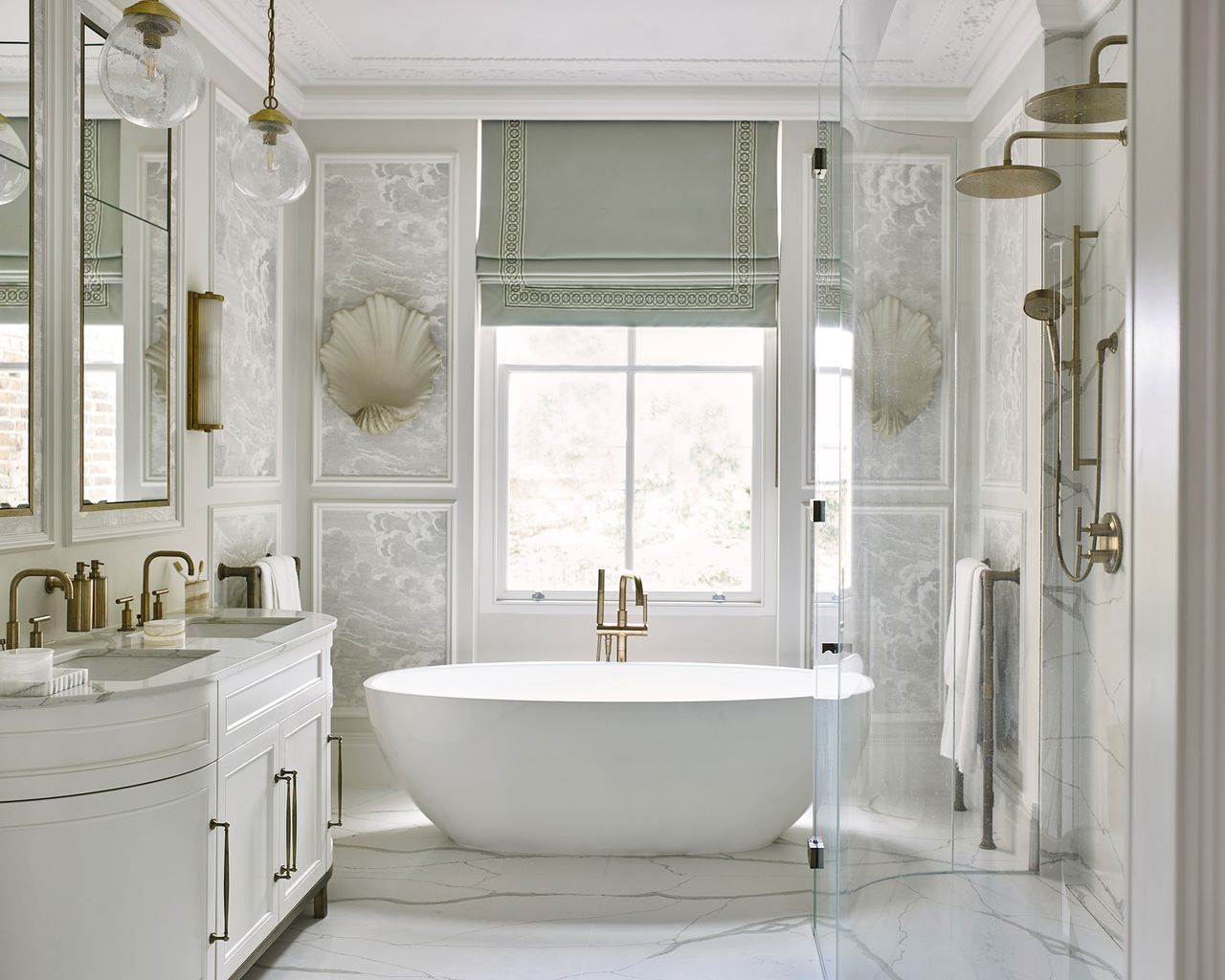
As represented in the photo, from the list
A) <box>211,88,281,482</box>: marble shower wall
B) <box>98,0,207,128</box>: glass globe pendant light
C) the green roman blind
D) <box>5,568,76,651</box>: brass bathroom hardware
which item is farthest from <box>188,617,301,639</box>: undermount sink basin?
the green roman blind

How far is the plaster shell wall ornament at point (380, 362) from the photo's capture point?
402 cm

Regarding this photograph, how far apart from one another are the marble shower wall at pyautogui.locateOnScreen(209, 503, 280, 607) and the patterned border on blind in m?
1.25

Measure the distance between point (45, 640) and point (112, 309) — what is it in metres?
0.89

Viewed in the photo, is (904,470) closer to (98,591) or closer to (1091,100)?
(1091,100)

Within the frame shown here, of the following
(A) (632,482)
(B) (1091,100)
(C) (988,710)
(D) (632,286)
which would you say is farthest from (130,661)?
(D) (632,286)

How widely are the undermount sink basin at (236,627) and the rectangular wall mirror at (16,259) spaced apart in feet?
1.68

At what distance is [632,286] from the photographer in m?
4.05

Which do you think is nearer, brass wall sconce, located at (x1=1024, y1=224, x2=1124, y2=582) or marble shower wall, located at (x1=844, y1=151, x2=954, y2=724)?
brass wall sconce, located at (x1=1024, y1=224, x2=1124, y2=582)

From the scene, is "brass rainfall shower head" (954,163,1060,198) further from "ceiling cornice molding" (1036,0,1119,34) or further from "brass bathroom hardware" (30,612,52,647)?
"brass bathroom hardware" (30,612,52,647)

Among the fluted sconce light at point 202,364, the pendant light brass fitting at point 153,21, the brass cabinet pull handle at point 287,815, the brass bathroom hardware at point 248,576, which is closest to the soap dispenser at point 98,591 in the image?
the brass cabinet pull handle at point 287,815

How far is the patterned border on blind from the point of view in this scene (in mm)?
4031

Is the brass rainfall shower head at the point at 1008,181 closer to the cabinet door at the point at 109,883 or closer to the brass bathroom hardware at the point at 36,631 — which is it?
the cabinet door at the point at 109,883

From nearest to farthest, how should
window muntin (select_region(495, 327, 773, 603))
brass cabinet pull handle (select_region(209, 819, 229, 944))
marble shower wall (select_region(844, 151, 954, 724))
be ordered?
marble shower wall (select_region(844, 151, 954, 724))
brass cabinet pull handle (select_region(209, 819, 229, 944))
window muntin (select_region(495, 327, 773, 603))

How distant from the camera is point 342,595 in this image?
13.4ft
